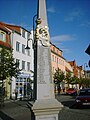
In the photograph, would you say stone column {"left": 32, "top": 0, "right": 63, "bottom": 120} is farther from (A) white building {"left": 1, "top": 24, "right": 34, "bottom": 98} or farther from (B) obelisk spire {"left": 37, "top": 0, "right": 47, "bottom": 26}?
(A) white building {"left": 1, "top": 24, "right": 34, "bottom": 98}

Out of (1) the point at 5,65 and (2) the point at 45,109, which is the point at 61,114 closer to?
(2) the point at 45,109

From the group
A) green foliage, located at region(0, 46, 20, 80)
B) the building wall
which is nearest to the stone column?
green foliage, located at region(0, 46, 20, 80)

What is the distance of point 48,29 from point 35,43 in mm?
695

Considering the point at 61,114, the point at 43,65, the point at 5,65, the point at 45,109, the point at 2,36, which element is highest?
the point at 2,36

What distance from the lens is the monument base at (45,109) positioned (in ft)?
23.7

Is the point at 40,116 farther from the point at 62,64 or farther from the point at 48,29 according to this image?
the point at 62,64

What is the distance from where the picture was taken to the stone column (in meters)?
7.33

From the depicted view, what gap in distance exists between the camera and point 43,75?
26.0 ft

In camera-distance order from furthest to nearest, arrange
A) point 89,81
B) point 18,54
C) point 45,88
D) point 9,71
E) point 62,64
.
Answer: point 89,81
point 62,64
point 18,54
point 9,71
point 45,88

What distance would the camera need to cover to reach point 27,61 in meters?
41.7

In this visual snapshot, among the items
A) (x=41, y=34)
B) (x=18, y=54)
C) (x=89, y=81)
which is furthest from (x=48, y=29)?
(x=89, y=81)

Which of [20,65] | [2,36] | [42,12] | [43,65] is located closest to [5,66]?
[2,36]

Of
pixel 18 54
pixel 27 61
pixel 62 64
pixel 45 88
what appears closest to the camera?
pixel 45 88

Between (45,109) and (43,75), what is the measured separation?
119cm
